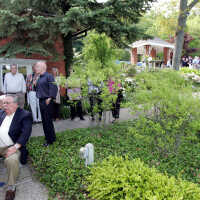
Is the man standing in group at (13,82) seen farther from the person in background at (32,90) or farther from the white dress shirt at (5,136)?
the white dress shirt at (5,136)

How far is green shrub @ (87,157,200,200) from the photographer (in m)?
2.55

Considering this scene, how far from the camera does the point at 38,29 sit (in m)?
7.00

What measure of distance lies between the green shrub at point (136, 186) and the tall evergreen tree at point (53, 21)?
4882 millimetres

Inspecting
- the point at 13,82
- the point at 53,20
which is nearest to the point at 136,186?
the point at 13,82

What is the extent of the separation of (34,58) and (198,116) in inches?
288

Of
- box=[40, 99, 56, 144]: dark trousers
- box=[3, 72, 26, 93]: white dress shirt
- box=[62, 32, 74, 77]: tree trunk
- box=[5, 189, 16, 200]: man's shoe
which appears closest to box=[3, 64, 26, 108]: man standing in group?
box=[3, 72, 26, 93]: white dress shirt

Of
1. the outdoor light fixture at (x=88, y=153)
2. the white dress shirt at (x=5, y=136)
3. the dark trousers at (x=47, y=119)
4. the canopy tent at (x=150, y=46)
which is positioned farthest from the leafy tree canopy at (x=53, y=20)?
the canopy tent at (x=150, y=46)

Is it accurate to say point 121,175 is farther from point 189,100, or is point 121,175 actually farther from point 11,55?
point 11,55

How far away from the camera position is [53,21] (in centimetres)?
654

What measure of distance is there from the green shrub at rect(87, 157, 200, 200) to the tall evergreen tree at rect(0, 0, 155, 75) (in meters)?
4.88

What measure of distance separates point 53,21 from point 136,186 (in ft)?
19.2

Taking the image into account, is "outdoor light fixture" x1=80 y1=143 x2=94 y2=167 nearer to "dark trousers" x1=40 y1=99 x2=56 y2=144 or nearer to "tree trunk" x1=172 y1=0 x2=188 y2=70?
"dark trousers" x1=40 y1=99 x2=56 y2=144

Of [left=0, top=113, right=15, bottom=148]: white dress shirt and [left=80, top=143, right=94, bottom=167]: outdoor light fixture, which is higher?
[left=0, top=113, right=15, bottom=148]: white dress shirt

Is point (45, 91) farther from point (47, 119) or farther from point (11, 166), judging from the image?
point (11, 166)
